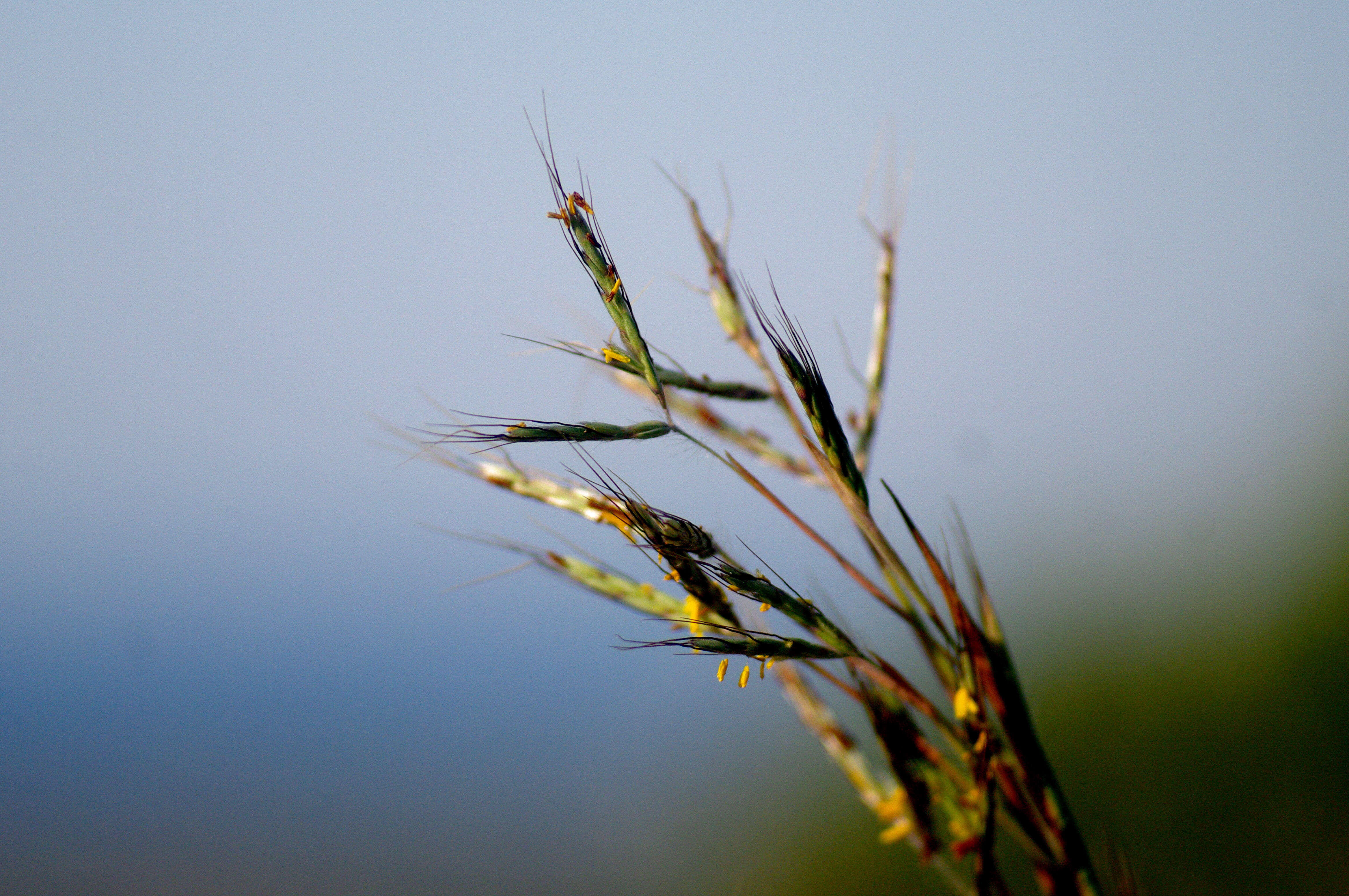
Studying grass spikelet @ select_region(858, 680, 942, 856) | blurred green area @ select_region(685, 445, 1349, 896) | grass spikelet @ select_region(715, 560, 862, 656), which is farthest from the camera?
blurred green area @ select_region(685, 445, 1349, 896)

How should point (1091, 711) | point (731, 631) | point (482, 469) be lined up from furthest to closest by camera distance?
1. point (1091, 711)
2. point (482, 469)
3. point (731, 631)

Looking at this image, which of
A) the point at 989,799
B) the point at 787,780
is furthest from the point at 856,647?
the point at 787,780

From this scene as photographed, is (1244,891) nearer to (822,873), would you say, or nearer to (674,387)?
(822,873)

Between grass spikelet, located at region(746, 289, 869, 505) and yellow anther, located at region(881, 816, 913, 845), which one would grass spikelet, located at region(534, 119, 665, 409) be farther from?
yellow anther, located at region(881, 816, 913, 845)

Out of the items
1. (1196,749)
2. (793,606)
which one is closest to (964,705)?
(793,606)

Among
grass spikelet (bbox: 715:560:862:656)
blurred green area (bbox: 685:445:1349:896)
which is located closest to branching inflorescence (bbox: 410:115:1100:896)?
grass spikelet (bbox: 715:560:862:656)

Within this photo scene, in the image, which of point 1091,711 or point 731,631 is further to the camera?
point 1091,711

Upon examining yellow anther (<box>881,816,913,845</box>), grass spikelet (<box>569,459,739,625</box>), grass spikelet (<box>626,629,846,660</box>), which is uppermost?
grass spikelet (<box>569,459,739,625</box>)

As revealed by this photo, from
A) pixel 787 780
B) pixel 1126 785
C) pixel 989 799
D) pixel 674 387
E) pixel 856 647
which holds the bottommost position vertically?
pixel 1126 785
